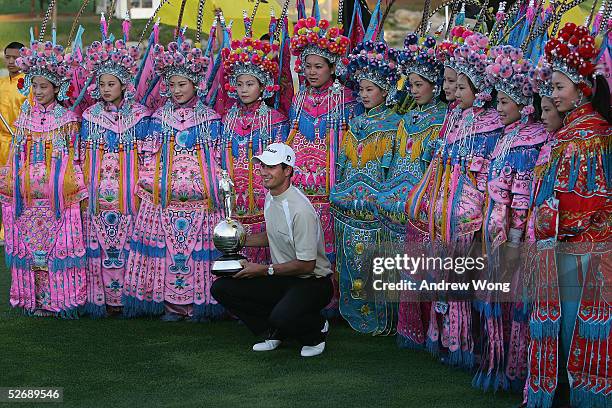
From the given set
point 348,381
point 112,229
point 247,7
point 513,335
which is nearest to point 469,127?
point 513,335

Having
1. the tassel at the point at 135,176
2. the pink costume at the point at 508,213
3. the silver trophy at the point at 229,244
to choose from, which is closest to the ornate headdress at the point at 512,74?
the pink costume at the point at 508,213

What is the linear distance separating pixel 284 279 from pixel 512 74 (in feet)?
5.63

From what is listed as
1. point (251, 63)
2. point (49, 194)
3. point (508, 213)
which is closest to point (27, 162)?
point (49, 194)

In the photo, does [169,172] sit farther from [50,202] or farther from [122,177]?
[50,202]

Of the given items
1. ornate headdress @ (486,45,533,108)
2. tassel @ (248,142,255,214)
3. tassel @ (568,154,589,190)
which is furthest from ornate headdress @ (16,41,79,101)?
tassel @ (568,154,589,190)

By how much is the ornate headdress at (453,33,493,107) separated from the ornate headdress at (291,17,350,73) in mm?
1111

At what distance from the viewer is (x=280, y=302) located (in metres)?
5.66

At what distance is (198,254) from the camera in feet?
21.9

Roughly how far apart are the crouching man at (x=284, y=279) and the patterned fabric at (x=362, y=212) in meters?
0.50

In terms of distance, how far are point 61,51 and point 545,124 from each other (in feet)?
11.2

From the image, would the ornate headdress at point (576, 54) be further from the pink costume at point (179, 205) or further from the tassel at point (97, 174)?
the tassel at point (97, 174)

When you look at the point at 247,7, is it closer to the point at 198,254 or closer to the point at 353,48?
the point at 353,48

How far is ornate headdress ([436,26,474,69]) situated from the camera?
561cm

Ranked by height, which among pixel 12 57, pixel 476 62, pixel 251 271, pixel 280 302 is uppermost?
pixel 476 62
